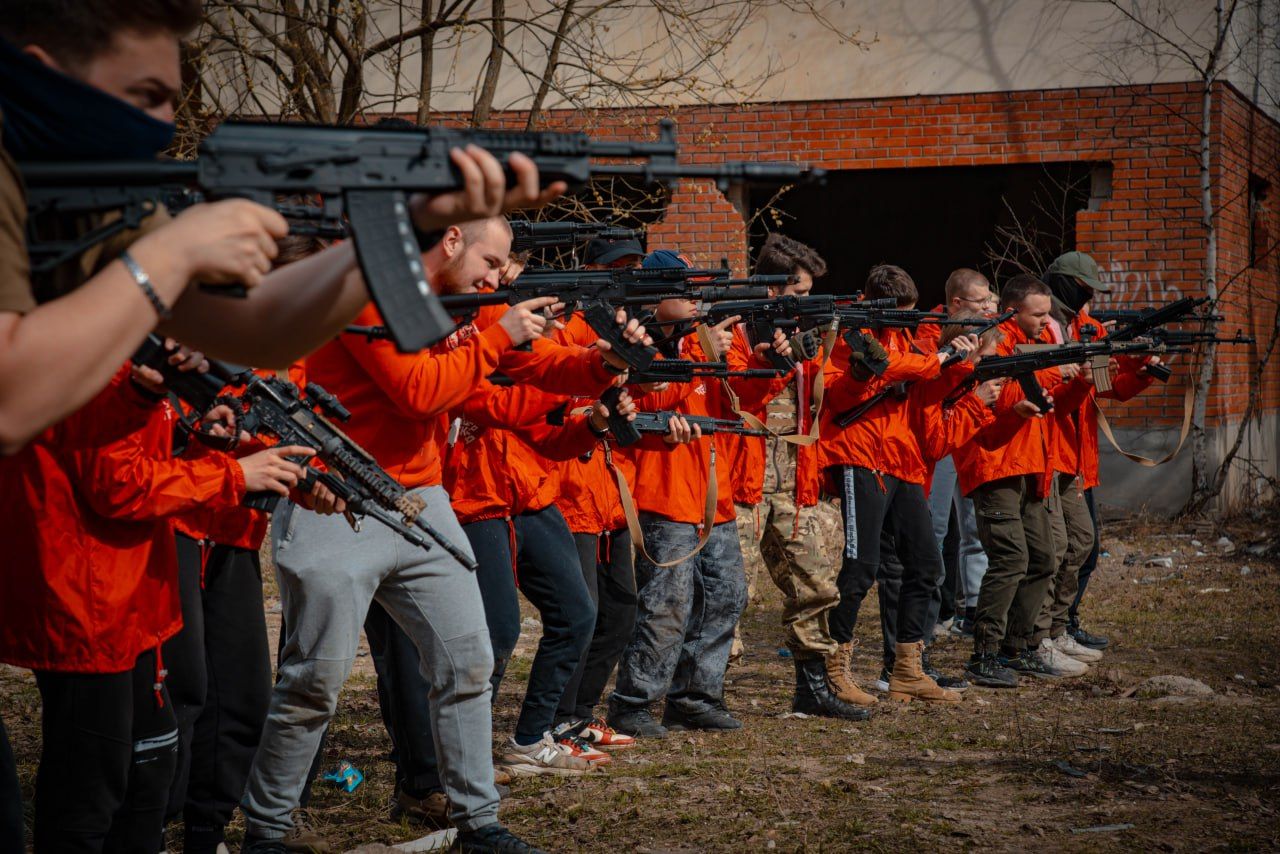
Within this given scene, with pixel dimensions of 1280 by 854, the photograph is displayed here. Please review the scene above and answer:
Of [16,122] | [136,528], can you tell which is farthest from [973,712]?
[16,122]

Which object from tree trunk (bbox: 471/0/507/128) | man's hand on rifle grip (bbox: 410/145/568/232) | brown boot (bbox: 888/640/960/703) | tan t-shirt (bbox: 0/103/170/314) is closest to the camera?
tan t-shirt (bbox: 0/103/170/314)

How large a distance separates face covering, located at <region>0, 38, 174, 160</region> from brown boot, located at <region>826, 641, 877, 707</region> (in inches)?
211

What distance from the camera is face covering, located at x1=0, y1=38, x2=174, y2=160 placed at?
2.21m

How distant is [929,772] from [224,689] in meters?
2.98

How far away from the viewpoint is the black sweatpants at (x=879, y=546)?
7062mm

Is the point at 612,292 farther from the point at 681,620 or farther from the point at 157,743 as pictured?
the point at 157,743

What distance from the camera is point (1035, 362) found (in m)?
7.89

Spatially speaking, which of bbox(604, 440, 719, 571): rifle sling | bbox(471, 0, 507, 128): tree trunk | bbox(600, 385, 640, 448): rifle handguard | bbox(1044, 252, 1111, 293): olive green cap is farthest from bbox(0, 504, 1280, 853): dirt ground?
bbox(471, 0, 507, 128): tree trunk

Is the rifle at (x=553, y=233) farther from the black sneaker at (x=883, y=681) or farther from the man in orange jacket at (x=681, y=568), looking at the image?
the black sneaker at (x=883, y=681)

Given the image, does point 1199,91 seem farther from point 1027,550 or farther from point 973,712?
point 973,712

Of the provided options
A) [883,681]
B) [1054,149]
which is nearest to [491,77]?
[883,681]

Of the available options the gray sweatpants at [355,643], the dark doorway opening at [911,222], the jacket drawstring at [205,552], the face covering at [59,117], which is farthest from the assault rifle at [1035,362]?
the dark doorway opening at [911,222]

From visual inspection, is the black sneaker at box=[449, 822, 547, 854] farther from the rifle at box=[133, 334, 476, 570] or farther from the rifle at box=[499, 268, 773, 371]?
the rifle at box=[499, 268, 773, 371]

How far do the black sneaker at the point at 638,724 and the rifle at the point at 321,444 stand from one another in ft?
8.53
